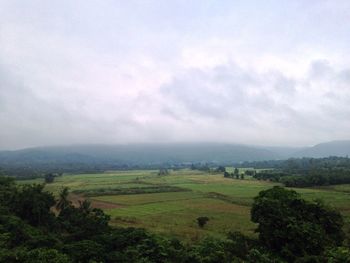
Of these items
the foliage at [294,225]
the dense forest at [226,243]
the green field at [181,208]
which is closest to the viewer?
the dense forest at [226,243]

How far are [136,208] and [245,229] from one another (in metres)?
22.7

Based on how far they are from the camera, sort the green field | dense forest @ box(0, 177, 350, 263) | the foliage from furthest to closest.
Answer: the green field
the foliage
dense forest @ box(0, 177, 350, 263)

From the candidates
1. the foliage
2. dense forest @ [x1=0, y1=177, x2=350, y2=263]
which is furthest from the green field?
the foliage

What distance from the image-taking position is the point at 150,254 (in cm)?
2766

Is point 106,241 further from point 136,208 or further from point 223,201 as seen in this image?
point 223,201

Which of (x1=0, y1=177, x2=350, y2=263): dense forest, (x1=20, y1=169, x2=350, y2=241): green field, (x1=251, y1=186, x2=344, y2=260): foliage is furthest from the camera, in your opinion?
(x1=20, y1=169, x2=350, y2=241): green field

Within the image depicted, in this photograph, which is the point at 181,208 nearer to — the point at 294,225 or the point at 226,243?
the point at 226,243

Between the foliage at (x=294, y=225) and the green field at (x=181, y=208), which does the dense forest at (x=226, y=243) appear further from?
the green field at (x=181, y=208)

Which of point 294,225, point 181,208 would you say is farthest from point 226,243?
point 181,208

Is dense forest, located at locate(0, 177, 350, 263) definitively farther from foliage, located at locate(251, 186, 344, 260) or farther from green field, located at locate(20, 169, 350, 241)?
green field, located at locate(20, 169, 350, 241)

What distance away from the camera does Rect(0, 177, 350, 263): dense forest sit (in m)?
26.6

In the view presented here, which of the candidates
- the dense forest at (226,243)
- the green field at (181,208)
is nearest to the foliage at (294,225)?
the dense forest at (226,243)

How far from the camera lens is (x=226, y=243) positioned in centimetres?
3084

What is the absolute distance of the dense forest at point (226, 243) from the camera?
2659 cm
